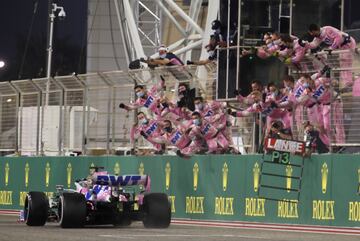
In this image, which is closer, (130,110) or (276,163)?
(276,163)

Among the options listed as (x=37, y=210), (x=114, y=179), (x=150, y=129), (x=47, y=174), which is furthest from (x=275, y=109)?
(x=47, y=174)

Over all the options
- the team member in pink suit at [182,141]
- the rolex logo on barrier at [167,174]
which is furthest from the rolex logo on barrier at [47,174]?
the team member in pink suit at [182,141]

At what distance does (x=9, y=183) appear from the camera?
34.3 metres

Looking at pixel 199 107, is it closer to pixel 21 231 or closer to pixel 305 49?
pixel 305 49

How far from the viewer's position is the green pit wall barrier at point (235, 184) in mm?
22984

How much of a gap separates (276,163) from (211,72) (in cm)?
423

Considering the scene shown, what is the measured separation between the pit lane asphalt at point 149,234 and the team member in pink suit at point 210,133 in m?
3.43

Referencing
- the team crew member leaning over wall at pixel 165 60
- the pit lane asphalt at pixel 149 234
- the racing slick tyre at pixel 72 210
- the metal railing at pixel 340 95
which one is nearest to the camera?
the pit lane asphalt at pixel 149 234

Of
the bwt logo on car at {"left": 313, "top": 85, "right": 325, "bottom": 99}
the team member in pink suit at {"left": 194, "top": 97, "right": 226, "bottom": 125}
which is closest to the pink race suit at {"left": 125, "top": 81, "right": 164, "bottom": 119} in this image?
the team member in pink suit at {"left": 194, "top": 97, "right": 226, "bottom": 125}

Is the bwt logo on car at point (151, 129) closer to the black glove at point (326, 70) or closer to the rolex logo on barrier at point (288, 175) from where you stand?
the rolex logo on barrier at point (288, 175)

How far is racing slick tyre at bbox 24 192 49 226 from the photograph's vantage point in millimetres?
22734

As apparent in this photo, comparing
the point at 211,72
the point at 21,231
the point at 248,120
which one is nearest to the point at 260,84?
the point at 248,120

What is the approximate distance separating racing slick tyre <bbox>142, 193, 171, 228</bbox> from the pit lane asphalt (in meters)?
0.24

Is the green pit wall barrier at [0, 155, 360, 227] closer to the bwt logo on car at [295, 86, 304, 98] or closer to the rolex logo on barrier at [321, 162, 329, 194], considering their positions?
the rolex logo on barrier at [321, 162, 329, 194]
